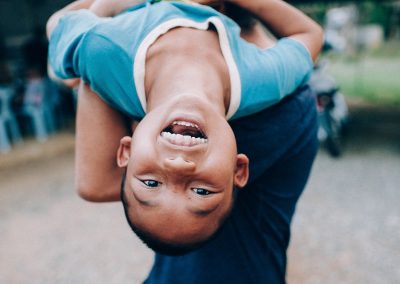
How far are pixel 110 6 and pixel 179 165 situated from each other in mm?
799

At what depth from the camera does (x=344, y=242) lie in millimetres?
3725

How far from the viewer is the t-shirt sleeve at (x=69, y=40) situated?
1345mm

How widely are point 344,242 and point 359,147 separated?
279 centimetres

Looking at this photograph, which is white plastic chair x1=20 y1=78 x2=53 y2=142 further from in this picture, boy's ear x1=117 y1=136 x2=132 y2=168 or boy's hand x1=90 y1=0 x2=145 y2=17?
boy's ear x1=117 y1=136 x2=132 y2=168

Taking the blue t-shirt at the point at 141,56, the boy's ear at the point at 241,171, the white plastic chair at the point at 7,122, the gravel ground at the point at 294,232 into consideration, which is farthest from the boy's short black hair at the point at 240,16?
the white plastic chair at the point at 7,122

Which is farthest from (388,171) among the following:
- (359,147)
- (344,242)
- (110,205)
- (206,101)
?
(206,101)

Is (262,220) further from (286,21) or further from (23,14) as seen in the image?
(23,14)

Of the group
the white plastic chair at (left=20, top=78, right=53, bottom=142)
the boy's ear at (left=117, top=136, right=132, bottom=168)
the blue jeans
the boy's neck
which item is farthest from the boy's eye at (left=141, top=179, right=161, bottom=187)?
the white plastic chair at (left=20, top=78, right=53, bottom=142)

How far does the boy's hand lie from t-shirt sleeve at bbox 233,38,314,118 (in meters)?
0.51

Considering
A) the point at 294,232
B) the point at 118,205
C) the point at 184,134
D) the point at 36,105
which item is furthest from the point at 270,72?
the point at 36,105

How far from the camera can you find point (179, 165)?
114 cm

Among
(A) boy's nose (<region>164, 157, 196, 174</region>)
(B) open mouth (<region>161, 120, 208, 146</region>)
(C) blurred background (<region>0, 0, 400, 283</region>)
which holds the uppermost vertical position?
(B) open mouth (<region>161, 120, 208, 146</region>)

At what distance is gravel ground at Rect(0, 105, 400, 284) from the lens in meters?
3.46

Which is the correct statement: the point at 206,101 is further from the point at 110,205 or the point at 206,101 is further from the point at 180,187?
the point at 110,205
